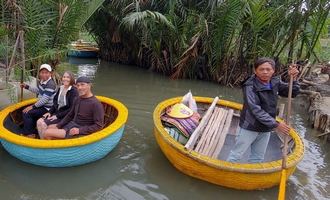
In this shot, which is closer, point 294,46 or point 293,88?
point 293,88

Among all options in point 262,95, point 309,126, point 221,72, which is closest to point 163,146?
point 262,95

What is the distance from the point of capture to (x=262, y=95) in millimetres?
3910

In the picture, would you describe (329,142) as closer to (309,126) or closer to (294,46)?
(309,126)

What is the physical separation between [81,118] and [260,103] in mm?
2251

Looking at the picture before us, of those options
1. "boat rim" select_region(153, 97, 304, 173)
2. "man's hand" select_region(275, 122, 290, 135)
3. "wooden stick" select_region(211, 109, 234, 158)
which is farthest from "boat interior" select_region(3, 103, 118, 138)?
"man's hand" select_region(275, 122, 290, 135)

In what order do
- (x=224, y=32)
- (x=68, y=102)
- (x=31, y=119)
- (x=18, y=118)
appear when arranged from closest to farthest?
(x=68, y=102), (x=31, y=119), (x=18, y=118), (x=224, y=32)

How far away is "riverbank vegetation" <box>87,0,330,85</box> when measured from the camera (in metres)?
8.90

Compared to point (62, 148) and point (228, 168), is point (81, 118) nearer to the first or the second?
point (62, 148)

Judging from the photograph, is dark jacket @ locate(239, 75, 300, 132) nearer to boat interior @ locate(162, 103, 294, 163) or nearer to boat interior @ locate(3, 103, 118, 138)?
boat interior @ locate(162, 103, 294, 163)

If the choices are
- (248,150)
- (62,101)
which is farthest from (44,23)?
(248,150)

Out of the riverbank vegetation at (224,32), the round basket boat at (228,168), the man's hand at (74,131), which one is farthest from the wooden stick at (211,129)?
the riverbank vegetation at (224,32)

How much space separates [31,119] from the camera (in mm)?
5105

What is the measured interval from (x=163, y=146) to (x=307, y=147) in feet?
8.74

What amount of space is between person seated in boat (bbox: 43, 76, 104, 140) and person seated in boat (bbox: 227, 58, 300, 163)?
1778 mm
